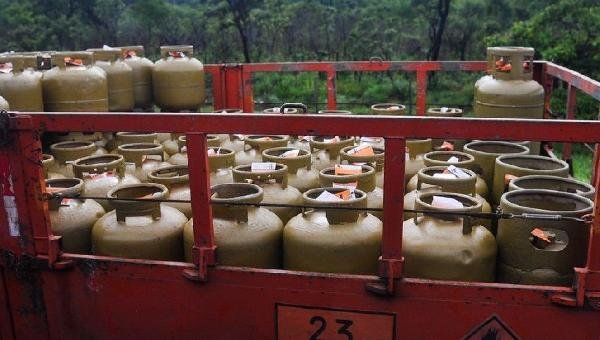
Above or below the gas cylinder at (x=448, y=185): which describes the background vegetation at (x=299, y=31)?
above

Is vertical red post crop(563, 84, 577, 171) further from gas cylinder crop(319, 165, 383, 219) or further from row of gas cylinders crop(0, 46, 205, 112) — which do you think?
row of gas cylinders crop(0, 46, 205, 112)

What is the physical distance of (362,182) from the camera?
11.4ft

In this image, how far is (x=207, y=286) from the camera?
9.35 ft

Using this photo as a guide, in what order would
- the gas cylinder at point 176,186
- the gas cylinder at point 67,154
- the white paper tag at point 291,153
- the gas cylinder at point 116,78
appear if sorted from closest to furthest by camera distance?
the gas cylinder at point 176,186 < the white paper tag at point 291,153 < the gas cylinder at point 67,154 < the gas cylinder at point 116,78

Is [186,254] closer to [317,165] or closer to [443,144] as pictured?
[317,165]

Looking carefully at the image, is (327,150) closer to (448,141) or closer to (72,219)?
(448,141)

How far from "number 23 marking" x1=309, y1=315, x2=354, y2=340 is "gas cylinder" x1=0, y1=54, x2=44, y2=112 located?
3095 mm

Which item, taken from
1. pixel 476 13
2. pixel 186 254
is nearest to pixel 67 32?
pixel 476 13

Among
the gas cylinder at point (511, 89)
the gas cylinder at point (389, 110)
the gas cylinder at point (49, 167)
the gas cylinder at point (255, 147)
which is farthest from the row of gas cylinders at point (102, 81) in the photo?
the gas cylinder at point (511, 89)

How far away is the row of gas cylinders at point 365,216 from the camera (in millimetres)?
2787

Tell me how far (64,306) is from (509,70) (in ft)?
12.7

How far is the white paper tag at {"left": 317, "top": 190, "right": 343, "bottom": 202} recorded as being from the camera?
300 cm

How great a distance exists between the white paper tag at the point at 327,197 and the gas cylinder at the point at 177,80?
3331 millimetres

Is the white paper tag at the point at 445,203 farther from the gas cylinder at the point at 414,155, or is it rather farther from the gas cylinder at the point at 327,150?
the gas cylinder at the point at 327,150
